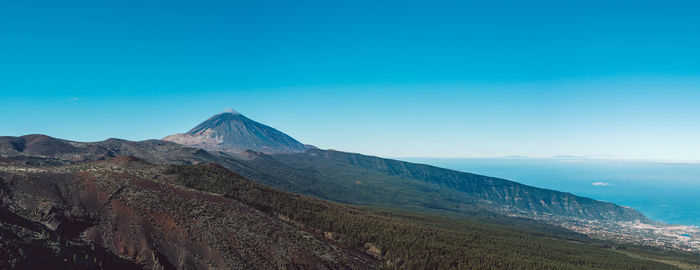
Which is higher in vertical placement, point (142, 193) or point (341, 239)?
point (142, 193)

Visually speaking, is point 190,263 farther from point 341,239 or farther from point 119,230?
point 341,239

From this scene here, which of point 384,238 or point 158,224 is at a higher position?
point 158,224

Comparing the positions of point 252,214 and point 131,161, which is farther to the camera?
point 131,161

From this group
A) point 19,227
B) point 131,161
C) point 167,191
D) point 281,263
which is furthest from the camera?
point 131,161

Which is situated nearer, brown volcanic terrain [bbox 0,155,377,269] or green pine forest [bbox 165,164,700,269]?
brown volcanic terrain [bbox 0,155,377,269]

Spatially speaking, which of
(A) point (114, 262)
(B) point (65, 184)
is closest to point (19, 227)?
(A) point (114, 262)

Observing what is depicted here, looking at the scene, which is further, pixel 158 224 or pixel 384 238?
pixel 384 238

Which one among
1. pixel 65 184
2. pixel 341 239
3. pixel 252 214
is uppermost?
pixel 65 184

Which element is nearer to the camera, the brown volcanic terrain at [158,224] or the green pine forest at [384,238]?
the brown volcanic terrain at [158,224]
